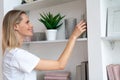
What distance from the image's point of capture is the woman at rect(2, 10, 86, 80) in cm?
158

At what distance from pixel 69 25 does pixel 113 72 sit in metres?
0.64

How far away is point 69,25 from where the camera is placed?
6.86 ft

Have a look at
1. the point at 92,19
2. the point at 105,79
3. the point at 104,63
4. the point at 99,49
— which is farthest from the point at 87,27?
the point at 105,79

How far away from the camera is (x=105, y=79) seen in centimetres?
171

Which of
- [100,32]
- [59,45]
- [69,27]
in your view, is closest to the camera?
[100,32]

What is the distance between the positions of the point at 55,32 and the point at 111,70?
2.33ft

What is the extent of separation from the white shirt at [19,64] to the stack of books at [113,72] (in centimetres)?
57

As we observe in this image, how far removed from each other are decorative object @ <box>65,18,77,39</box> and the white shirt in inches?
22.9

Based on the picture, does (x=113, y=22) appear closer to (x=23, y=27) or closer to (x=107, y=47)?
(x=107, y=47)

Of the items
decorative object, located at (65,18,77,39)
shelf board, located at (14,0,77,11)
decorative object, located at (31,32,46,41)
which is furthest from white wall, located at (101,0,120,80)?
decorative object, located at (31,32,46,41)

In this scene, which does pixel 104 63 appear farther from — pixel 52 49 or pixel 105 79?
pixel 52 49

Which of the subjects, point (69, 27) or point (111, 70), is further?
point (69, 27)

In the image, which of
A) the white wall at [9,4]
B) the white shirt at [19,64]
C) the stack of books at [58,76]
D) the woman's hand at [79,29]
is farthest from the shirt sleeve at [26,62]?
the white wall at [9,4]

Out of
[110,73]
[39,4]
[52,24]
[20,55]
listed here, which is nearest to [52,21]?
[52,24]
